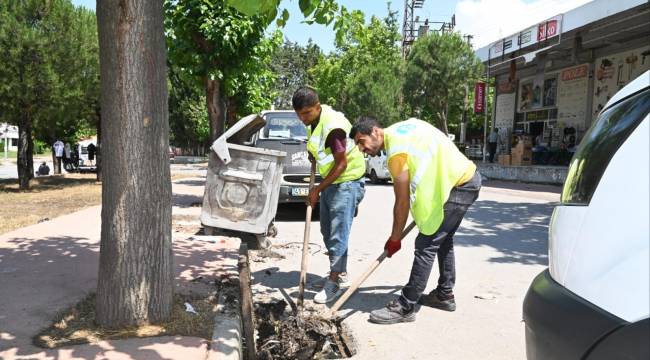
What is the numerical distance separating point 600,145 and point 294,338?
2324 mm

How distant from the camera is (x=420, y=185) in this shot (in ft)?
12.5

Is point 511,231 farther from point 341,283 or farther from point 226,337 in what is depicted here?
point 226,337

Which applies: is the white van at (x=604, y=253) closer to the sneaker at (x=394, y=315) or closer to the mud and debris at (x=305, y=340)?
the mud and debris at (x=305, y=340)

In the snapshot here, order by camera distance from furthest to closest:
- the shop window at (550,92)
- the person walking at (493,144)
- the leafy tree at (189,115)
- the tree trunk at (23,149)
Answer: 1. the leafy tree at (189,115)
2. the person walking at (493,144)
3. the shop window at (550,92)
4. the tree trunk at (23,149)

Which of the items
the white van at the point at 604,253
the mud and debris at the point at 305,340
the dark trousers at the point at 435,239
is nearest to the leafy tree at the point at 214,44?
the dark trousers at the point at 435,239

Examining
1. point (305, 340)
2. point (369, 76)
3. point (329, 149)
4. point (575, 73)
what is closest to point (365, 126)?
point (329, 149)

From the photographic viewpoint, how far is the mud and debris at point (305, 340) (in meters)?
3.47

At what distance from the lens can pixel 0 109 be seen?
47.3 feet

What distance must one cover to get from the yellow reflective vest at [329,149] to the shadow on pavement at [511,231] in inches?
101

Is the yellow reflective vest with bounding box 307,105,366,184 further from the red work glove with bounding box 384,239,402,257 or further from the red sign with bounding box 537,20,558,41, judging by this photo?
the red sign with bounding box 537,20,558,41

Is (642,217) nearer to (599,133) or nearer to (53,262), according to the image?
(599,133)

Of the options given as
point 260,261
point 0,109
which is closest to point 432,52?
point 0,109

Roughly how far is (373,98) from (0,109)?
77.3 feet

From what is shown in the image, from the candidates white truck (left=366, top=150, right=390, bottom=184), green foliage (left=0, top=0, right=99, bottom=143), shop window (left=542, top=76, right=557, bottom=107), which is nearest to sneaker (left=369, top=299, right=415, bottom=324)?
green foliage (left=0, top=0, right=99, bottom=143)
